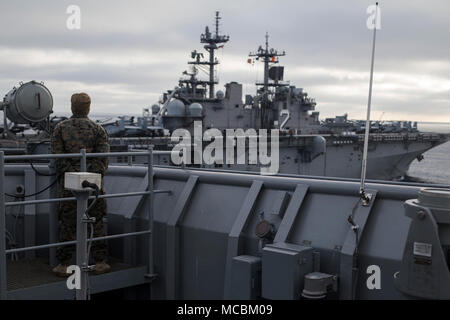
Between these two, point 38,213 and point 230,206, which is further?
point 38,213

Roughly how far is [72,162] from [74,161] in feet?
0.07

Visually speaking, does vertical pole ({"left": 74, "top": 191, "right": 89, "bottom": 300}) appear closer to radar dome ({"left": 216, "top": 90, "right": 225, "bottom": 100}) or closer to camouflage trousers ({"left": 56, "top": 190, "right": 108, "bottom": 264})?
camouflage trousers ({"left": 56, "top": 190, "right": 108, "bottom": 264})

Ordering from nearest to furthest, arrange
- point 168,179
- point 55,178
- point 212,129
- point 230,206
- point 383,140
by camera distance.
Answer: point 230,206 → point 55,178 → point 168,179 → point 212,129 → point 383,140

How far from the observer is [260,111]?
145 feet

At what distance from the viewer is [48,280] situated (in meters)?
4.71

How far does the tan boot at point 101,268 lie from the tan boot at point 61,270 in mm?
283

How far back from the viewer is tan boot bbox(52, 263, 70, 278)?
15.7ft

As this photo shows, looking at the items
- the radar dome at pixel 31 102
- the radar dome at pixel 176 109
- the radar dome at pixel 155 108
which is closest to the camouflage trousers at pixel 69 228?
the radar dome at pixel 31 102

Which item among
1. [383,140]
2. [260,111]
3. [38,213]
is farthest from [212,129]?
[38,213]

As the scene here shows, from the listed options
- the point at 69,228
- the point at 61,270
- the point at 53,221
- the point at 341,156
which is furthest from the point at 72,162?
the point at 341,156

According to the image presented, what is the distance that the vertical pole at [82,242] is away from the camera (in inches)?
131

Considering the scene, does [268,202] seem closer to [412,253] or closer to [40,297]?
[412,253]
